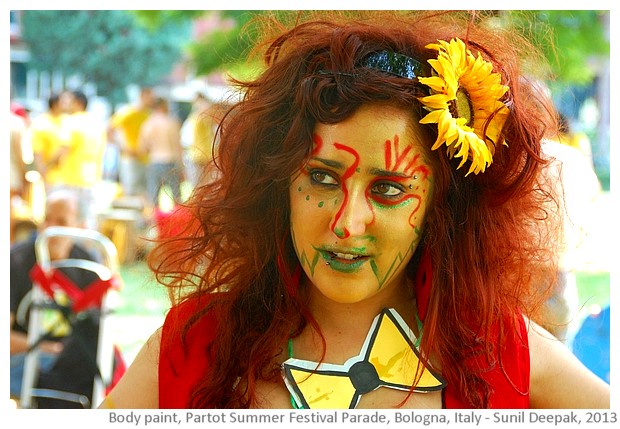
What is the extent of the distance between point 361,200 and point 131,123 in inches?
227

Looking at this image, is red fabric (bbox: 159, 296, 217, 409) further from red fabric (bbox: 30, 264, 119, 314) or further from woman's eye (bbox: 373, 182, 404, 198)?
red fabric (bbox: 30, 264, 119, 314)

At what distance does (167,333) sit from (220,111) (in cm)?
45

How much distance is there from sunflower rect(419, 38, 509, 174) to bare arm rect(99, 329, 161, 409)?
2.16 feet

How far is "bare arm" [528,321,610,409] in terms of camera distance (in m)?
1.57

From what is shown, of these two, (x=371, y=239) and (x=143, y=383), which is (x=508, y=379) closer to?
(x=371, y=239)

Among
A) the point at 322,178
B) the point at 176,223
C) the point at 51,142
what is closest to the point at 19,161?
the point at 51,142

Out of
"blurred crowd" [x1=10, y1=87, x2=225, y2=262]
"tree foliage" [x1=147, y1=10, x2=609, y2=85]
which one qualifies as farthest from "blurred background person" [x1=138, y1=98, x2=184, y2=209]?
"tree foliage" [x1=147, y1=10, x2=609, y2=85]

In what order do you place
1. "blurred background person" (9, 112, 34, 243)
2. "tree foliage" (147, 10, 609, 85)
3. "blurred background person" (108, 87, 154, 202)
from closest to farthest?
"tree foliage" (147, 10, 609, 85) → "blurred background person" (9, 112, 34, 243) → "blurred background person" (108, 87, 154, 202)

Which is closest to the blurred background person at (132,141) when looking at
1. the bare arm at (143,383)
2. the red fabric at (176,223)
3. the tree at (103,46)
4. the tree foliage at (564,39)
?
the tree at (103,46)

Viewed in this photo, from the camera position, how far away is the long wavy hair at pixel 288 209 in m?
1.47

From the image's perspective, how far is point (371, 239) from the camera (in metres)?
1.46

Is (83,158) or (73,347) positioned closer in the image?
(73,347)

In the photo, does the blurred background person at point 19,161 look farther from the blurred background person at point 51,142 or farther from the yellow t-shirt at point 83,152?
the yellow t-shirt at point 83,152

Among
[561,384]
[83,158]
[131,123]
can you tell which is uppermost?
[131,123]
